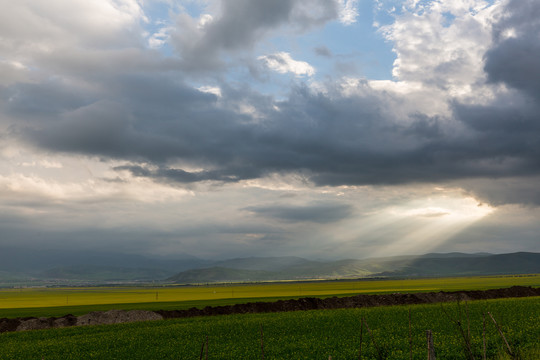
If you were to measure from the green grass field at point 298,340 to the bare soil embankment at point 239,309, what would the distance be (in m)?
13.1

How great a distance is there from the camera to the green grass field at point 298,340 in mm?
23375

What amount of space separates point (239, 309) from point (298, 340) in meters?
33.2

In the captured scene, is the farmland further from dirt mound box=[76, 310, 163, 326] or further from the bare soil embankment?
dirt mound box=[76, 310, 163, 326]

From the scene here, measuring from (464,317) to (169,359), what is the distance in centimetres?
2756

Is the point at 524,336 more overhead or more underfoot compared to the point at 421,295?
more overhead

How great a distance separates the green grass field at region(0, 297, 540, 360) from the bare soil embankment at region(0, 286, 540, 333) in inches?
514

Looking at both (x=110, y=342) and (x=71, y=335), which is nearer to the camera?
(x=110, y=342)

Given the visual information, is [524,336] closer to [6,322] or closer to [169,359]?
[169,359]

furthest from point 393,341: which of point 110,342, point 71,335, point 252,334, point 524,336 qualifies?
point 71,335

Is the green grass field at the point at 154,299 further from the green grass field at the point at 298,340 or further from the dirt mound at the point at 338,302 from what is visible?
the green grass field at the point at 298,340

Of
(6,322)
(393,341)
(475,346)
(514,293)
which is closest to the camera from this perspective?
(475,346)

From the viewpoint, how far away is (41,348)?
3059 centimetres

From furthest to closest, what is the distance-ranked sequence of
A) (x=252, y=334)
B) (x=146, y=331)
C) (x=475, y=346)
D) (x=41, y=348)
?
(x=146, y=331)
(x=252, y=334)
(x=41, y=348)
(x=475, y=346)

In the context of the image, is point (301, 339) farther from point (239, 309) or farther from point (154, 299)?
point (154, 299)
